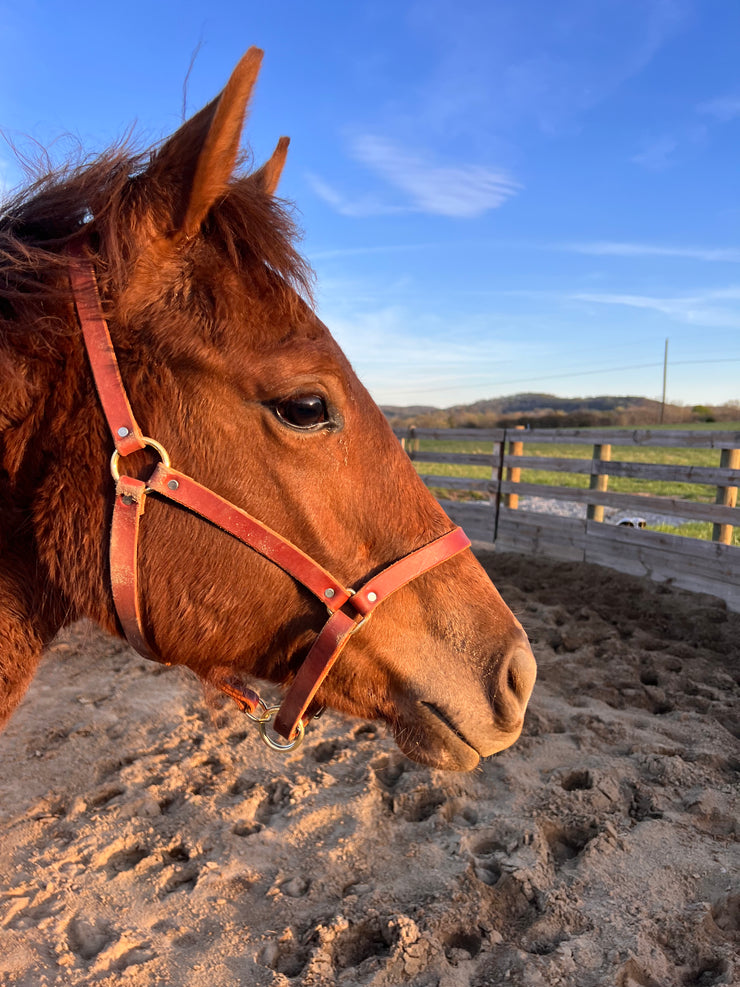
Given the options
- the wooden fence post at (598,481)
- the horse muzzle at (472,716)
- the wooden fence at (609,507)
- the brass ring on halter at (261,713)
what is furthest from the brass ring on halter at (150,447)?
the wooden fence post at (598,481)

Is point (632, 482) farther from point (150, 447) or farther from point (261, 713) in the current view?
point (150, 447)

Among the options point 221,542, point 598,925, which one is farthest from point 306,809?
point 221,542

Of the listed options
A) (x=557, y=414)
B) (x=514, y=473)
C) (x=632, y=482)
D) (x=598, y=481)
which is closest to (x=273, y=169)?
(x=598, y=481)

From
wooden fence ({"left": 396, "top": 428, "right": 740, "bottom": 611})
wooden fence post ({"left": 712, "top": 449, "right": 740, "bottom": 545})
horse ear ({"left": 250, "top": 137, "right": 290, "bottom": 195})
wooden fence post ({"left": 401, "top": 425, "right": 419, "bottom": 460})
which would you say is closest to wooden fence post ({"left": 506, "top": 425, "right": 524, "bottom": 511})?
wooden fence ({"left": 396, "top": 428, "right": 740, "bottom": 611})

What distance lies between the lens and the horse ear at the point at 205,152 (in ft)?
4.16

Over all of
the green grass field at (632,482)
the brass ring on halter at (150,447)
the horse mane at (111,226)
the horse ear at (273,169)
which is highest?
the horse ear at (273,169)

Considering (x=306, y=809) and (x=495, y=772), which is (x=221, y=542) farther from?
(x=495, y=772)

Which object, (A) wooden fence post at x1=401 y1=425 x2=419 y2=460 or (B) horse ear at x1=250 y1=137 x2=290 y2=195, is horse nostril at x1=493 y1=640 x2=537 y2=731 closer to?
(B) horse ear at x1=250 y1=137 x2=290 y2=195

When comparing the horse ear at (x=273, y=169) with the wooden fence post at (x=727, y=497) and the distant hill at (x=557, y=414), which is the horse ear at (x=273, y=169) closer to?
the wooden fence post at (x=727, y=497)

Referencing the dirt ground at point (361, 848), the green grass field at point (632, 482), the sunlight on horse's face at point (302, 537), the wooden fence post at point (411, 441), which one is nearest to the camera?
the sunlight on horse's face at point (302, 537)

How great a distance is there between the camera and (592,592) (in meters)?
6.64

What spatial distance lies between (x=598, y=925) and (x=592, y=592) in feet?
15.6

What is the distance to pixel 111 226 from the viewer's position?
4.43ft

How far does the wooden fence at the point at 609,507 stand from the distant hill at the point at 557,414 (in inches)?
170
